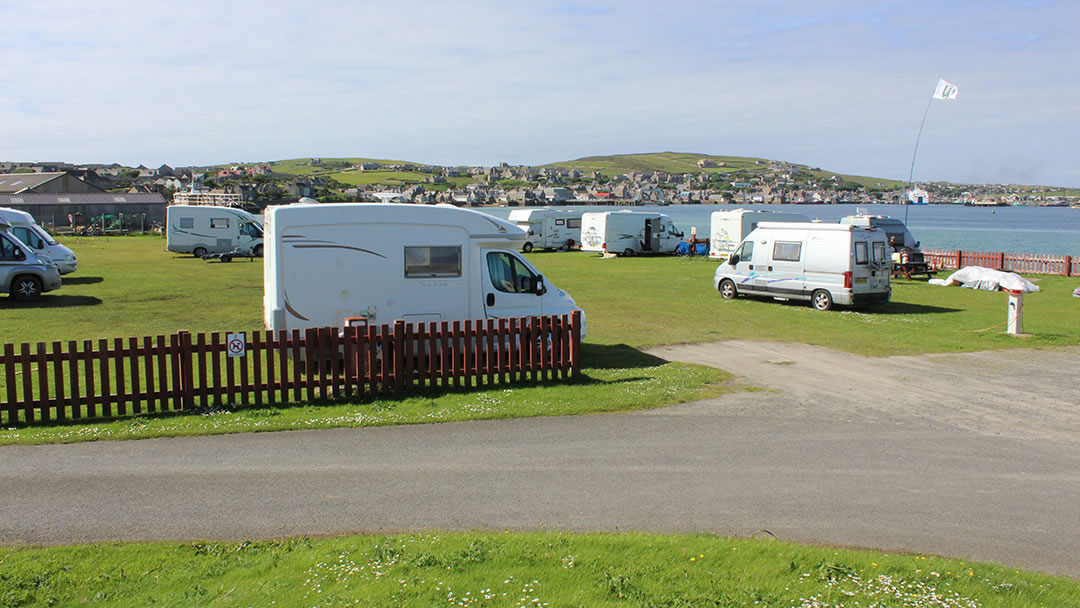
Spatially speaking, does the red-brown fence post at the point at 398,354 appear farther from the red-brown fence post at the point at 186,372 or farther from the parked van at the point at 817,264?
the parked van at the point at 817,264

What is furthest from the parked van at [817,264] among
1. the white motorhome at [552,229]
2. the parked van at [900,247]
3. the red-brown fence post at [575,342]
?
the white motorhome at [552,229]

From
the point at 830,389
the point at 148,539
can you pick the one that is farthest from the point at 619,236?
the point at 148,539

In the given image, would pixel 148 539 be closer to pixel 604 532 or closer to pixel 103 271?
pixel 604 532

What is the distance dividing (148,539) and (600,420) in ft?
17.1

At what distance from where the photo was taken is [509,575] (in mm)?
5156

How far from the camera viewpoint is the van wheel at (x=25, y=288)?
2167 centimetres

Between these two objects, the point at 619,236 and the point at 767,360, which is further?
the point at 619,236

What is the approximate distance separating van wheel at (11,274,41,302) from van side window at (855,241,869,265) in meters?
21.8

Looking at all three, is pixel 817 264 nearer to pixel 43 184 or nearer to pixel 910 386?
pixel 910 386

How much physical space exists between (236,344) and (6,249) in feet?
51.5

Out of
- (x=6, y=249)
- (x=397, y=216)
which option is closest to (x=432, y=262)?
(x=397, y=216)

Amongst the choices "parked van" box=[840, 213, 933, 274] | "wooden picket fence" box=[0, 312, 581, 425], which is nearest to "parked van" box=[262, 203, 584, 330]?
"wooden picket fence" box=[0, 312, 581, 425]

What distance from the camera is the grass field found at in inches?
191

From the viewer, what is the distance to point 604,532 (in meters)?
6.18
